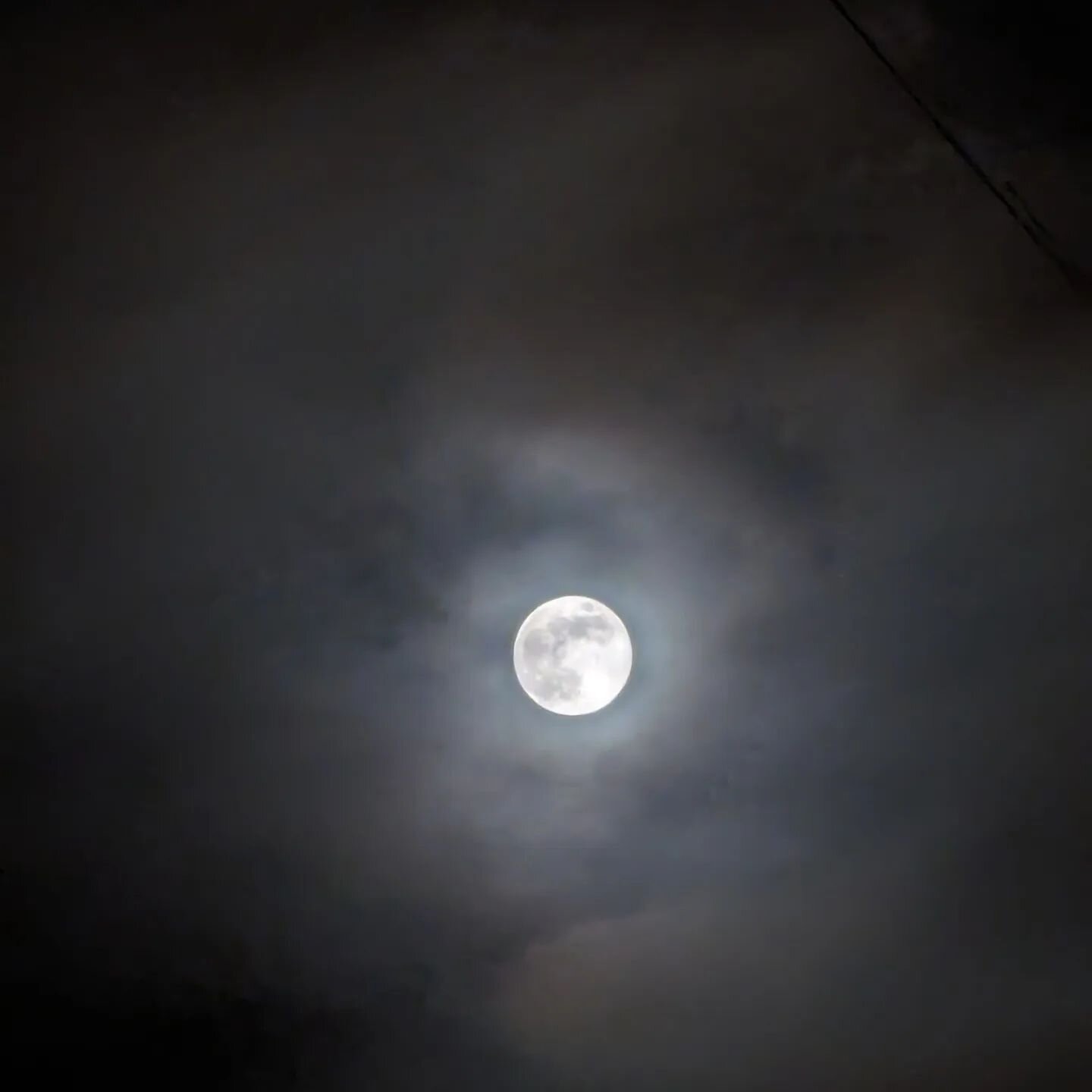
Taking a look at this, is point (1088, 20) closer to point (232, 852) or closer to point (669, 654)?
point (669, 654)

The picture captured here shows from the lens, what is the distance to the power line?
3525mm

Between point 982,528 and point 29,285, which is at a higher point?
point 29,285

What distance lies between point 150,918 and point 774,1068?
126 inches

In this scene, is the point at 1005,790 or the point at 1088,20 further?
the point at 1005,790

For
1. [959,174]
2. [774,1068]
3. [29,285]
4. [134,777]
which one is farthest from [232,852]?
[959,174]

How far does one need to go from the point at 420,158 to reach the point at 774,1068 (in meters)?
4.65

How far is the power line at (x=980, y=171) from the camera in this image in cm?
353

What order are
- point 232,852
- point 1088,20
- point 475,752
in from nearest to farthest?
1. point 1088,20
2. point 475,752
3. point 232,852

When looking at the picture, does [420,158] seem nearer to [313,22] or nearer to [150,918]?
[313,22]

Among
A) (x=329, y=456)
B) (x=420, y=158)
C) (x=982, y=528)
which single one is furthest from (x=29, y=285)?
(x=982, y=528)

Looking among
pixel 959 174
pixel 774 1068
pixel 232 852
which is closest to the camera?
pixel 959 174

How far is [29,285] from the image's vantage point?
392cm

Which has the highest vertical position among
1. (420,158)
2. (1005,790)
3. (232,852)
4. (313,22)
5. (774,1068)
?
(313,22)

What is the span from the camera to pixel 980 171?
3.69 meters
